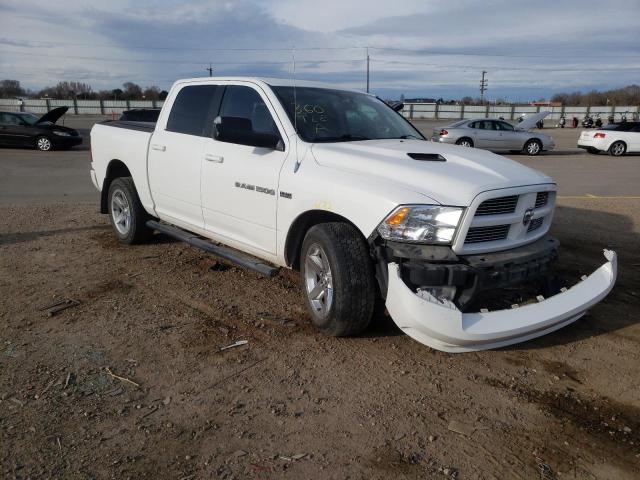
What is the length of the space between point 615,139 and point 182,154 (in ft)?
72.0

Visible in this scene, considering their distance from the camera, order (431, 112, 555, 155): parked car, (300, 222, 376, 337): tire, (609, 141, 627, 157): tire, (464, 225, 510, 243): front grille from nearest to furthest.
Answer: (464, 225, 510, 243): front grille, (300, 222, 376, 337): tire, (431, 112, 555, 155): parked car, (609, 141, 627, 157): tire

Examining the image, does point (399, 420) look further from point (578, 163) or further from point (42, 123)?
point (42, 123)

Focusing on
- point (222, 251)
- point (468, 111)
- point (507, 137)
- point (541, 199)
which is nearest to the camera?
point (541, 199)

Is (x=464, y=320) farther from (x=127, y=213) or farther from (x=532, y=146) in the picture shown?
(x=532, y=146)

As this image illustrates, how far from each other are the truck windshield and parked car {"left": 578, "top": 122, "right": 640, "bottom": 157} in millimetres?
20326

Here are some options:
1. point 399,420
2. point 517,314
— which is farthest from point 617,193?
point 399,420

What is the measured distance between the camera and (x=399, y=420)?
3.12 m

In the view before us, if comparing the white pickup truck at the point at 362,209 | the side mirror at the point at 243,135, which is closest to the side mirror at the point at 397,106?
the white pickup truck at the point at 362,209

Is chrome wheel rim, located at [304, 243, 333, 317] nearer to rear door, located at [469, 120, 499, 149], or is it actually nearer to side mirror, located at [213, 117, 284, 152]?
side mirror, located at [213, 117, 284, 152]

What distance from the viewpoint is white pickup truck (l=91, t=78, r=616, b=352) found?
343 centimetres

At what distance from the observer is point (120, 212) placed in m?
6.75

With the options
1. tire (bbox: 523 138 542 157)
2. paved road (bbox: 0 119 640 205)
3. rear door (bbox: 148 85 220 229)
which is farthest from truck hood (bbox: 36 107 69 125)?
tire (bbox: 523 138 542 157)

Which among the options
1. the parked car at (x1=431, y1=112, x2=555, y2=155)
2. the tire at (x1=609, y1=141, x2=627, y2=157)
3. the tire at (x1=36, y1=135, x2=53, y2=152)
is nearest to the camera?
the tire at (x1=36, y1=135, x2=53, y2=152)

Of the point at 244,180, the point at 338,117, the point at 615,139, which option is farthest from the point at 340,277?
the point at 615,139
